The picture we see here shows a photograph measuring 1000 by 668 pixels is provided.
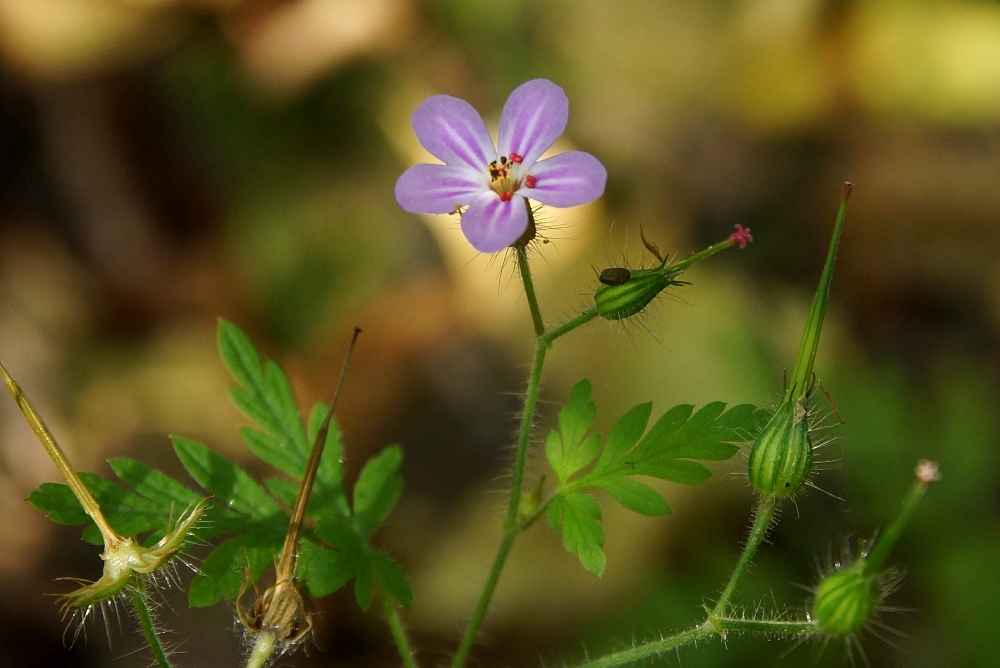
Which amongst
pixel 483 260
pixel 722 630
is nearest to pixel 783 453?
pixel 722 630

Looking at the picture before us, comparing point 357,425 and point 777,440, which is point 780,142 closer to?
point 357,425

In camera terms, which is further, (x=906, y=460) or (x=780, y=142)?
(x=780, y=142)

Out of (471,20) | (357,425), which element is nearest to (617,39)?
(471,20)

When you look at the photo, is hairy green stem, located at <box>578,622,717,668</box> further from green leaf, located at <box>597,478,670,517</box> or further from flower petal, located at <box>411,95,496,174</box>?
flower petal, located at <box>411,95,496,174</box>

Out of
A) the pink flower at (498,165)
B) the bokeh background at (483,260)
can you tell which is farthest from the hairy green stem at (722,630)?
the bokeh background at (483,260)

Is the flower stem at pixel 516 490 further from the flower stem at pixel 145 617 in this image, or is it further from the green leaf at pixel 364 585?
the flower stem at pixel 145 617

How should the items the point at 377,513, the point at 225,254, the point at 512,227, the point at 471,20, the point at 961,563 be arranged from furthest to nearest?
the point at 471,20, the point at 225,254, the point at 961,563, the point at 377,513, the point at 512,227
